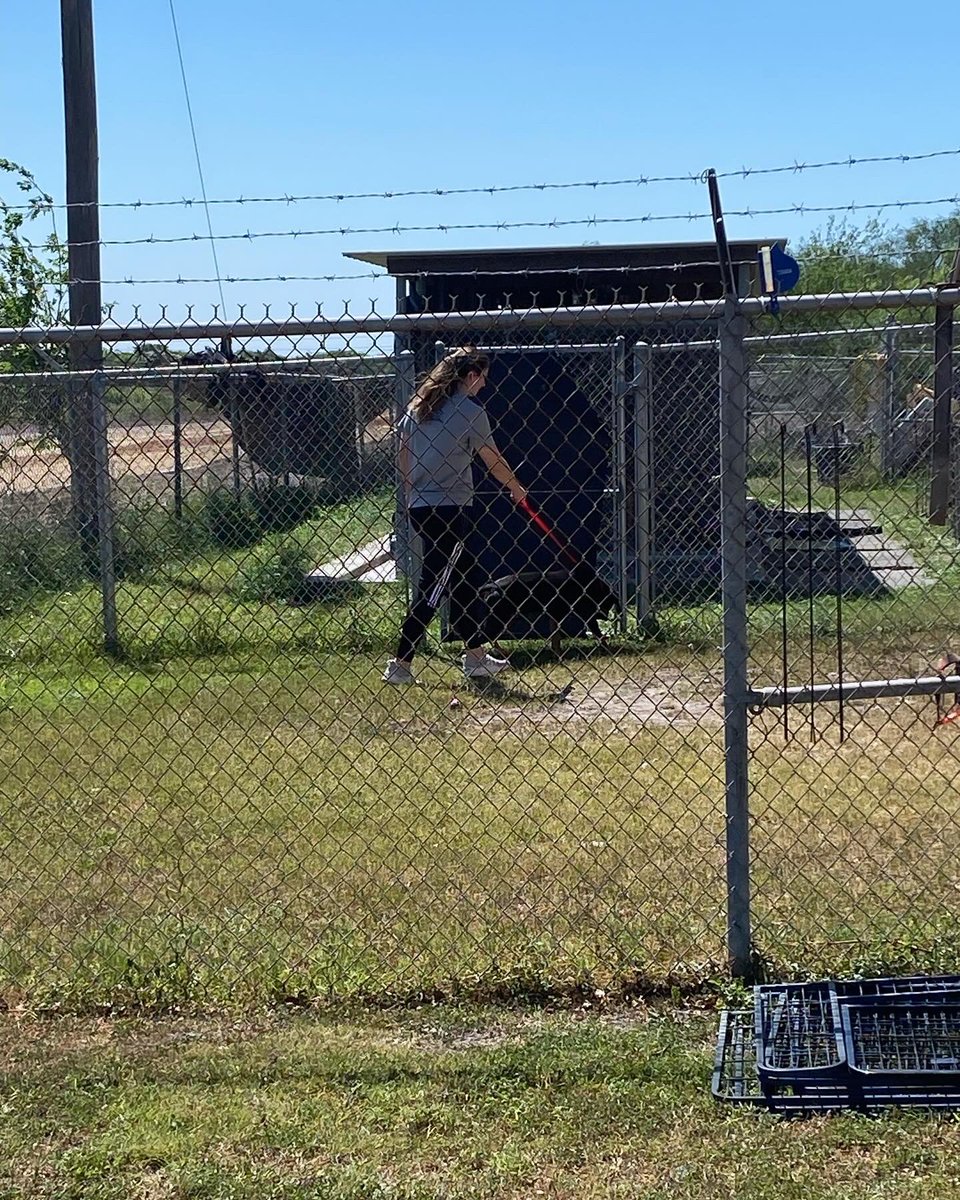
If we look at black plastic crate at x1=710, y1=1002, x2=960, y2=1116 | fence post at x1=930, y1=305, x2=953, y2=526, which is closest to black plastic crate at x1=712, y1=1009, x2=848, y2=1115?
black plastic crate at x1=710, y1=1002, x2=960, y2=1116

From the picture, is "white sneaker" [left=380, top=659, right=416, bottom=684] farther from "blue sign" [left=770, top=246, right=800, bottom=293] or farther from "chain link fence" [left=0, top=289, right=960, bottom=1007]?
"blue sign" [left=770, top=246, right=800, bottom=293]

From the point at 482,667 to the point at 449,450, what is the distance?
1413 millimetres

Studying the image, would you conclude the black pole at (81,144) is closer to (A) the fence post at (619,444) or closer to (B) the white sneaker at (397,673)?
(A) the fence post at (619,444)

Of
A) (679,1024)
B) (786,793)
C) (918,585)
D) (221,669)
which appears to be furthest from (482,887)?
(918,585)

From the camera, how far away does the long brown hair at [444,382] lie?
7289mm

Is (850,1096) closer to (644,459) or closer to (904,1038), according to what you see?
(904,1038)

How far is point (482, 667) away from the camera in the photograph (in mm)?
8414

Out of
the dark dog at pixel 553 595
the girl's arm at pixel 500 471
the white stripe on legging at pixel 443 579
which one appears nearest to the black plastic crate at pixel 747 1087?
the girl's arm at pixel 500 471

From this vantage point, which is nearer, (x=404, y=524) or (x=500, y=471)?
(x=500, y=471)

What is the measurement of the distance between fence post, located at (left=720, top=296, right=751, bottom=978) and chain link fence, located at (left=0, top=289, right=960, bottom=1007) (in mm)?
11

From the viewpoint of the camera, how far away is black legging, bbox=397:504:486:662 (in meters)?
7.64

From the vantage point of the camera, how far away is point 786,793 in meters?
5.89

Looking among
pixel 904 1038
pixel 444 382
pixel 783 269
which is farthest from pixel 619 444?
pixel 904 1038

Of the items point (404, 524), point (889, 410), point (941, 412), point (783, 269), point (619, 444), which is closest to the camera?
point (783, 269)
